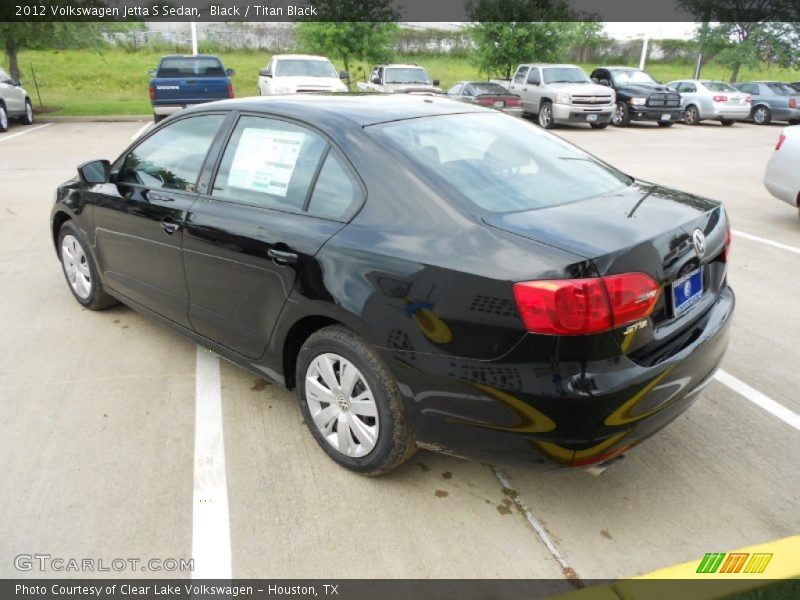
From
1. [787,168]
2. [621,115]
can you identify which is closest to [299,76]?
[621,115]

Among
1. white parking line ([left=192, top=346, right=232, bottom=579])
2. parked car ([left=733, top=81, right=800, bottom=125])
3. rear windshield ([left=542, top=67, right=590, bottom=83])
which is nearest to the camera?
white parking line ([left=192, top=346, right=232, bottom=579])

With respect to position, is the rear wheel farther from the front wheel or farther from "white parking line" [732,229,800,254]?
"white parking line" [732,229,800,254]

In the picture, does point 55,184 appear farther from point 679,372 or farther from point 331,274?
point 679,372

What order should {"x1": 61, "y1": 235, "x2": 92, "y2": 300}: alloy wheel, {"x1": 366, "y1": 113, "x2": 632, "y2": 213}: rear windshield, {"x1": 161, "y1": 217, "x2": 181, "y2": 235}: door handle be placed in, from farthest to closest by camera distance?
{"x1": 61, "y1": 235, "x2": 92, "y2": 300}: alloy wheel, {"x1": 161, "y1": 217, "x2": 181, "y2": 235}: door handle, {"x1": 366, "y1": 113, "x2": 632, "y2": 213}: rear windshield

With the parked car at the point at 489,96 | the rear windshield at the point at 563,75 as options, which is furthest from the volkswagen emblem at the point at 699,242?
the rear windshield at the point at 563,75

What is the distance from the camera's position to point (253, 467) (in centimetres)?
A: 311

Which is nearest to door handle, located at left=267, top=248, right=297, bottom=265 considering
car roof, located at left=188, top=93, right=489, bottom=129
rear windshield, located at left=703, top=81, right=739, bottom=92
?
car roof, located at left=188, top=93, right=489, bottom=129

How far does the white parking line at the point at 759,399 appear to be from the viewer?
11.5 feet

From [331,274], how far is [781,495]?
222cm

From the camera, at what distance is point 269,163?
3.29 m

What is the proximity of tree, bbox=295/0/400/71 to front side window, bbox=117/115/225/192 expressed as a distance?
77.9ft

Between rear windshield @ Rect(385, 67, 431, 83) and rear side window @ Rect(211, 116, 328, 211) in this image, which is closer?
rear side window @ Rect(211, 116, 328, 211)

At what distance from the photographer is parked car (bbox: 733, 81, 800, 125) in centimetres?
2194

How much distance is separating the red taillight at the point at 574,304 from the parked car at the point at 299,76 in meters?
14.3
